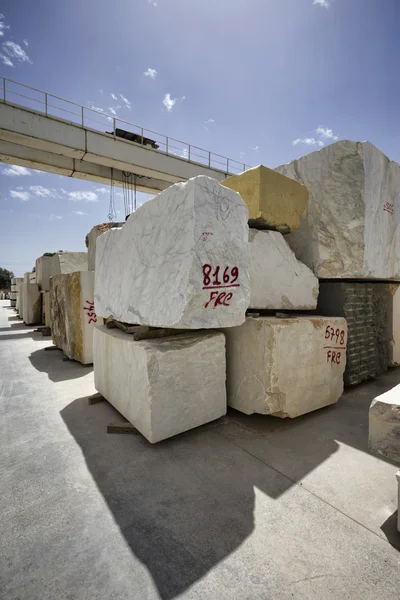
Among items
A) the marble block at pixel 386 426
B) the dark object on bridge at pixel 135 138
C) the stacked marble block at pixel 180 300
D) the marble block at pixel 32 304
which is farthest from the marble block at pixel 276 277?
the dark object on bridge at pixel 135 138

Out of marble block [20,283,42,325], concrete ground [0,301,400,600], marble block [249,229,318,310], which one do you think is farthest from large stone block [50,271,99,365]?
marble block [20,283,42,325]

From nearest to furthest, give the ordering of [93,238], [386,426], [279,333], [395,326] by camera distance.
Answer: [386,426], [279,333], [395,326], [93,238]

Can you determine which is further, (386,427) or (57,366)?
(57,366)

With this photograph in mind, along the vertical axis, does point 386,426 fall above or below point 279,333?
below

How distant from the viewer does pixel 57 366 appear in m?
3.44

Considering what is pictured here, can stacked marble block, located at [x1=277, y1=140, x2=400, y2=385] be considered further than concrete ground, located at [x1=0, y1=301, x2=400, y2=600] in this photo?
Yes

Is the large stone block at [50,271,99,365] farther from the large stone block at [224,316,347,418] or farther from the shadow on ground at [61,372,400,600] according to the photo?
the large stone block at [224,316,347,418]

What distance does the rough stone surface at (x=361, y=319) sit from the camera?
2566 millimetres

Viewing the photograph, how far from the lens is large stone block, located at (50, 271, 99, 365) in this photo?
136 inches

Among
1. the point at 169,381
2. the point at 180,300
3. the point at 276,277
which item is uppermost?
the point at 276,277

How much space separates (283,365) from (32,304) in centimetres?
718

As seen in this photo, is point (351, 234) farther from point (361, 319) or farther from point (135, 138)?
point (135, 138)

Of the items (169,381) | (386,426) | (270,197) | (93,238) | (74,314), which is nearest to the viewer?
(386,426)

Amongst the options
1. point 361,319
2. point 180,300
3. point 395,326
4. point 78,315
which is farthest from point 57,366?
point 395,326
